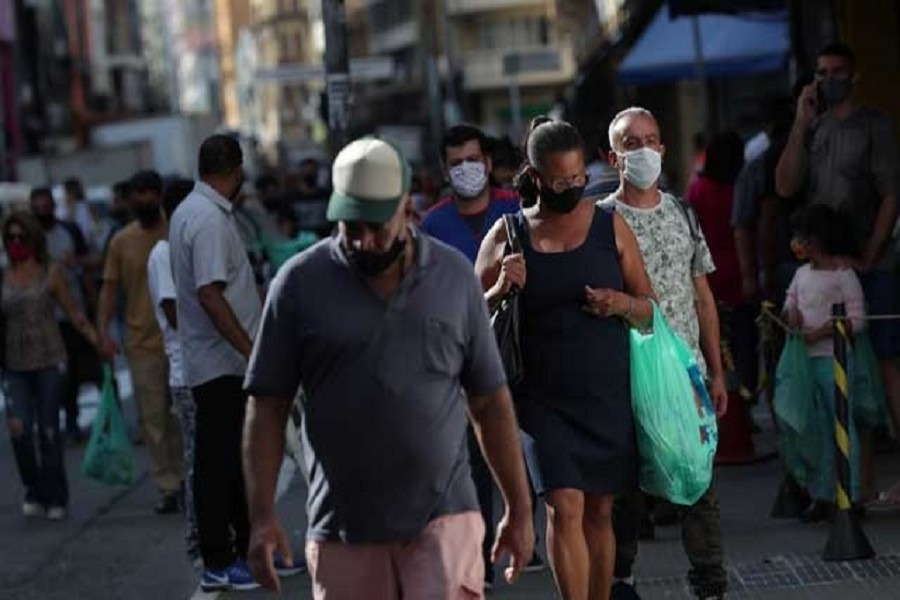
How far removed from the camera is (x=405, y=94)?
103375 millimetres

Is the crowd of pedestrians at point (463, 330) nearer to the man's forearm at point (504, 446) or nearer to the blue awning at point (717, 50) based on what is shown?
the man's forearm at point (504, 446)

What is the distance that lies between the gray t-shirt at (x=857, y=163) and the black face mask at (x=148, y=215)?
12.1ft

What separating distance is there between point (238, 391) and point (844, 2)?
7.64m

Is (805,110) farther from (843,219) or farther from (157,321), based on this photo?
(157,321)

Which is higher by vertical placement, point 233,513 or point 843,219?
point 843,219

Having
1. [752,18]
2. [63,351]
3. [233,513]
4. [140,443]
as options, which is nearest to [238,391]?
[233,513]

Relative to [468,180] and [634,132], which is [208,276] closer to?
[468,180]

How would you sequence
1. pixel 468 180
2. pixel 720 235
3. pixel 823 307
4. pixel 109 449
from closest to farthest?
→ pixel 468 180, pixel 823 307, pixel 720 235, pixel 109 449

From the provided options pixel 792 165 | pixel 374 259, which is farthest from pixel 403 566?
pixel 792 165

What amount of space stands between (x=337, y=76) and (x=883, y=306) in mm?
6363

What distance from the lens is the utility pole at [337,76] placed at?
55.3 feet

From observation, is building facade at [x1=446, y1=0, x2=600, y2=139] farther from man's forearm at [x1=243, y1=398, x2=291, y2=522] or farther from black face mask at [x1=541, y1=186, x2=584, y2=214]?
man's forearm at [x1=243, y1=398, x2=291, y2=522]

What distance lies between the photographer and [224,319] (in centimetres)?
1020

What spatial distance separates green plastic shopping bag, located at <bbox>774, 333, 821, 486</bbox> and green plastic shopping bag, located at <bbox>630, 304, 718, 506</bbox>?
290 centimetres
